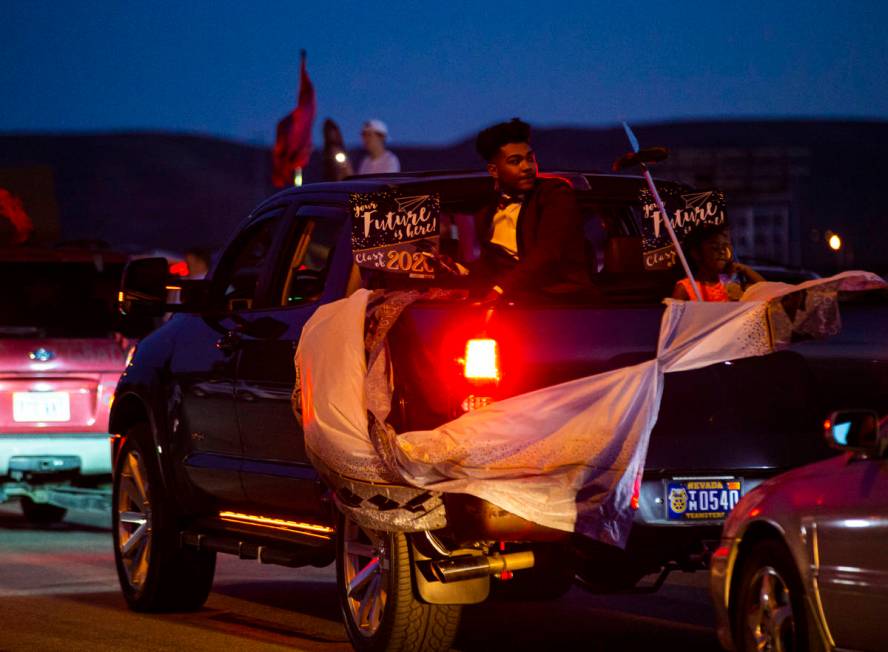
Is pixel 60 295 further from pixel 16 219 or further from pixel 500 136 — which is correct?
pixel 500 136

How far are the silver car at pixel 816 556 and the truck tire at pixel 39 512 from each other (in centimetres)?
1057

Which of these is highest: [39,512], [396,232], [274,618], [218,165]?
[218,165]

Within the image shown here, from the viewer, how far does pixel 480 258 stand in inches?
363

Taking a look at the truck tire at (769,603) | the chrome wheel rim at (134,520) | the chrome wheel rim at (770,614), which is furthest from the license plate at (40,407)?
the chrome wheel rim at (770,614)

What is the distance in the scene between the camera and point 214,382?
1020 centimetres

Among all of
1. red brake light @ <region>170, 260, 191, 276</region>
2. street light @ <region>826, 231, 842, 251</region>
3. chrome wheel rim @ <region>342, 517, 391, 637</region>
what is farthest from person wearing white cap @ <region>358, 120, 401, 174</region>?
chrome wheel rim @ <region>342, 517, 391, 637</region>

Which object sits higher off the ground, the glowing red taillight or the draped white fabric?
the glowing red taillight

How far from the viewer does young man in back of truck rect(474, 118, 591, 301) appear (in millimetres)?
8703

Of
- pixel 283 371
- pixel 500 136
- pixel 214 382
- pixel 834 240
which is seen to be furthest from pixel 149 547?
pixel 834 240

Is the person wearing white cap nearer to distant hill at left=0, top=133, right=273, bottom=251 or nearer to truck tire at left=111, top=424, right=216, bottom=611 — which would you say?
truck tire at left=111, top=424, right=216, bottom=611

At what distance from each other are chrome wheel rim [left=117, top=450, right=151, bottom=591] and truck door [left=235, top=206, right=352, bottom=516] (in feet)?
4.32

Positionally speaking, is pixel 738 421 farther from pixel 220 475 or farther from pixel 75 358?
pixel 75 358

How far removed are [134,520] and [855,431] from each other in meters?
5.48

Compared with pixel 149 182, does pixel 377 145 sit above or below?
below
